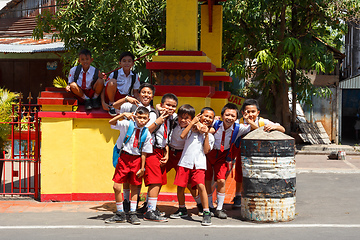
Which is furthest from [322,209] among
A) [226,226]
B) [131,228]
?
[131,228]

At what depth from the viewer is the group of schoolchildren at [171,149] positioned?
630cm

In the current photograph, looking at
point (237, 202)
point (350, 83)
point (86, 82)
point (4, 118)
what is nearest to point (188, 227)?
point (237, 202)

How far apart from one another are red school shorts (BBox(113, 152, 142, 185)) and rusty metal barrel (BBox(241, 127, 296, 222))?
4.64 ft

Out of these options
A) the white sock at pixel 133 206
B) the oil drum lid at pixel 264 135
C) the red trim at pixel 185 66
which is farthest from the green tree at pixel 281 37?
the white sock at pixel 133 206

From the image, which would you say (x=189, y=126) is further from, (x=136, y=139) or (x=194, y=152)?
(x=136, y=139)

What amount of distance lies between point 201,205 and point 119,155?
1363mm

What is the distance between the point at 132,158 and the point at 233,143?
4.77ft

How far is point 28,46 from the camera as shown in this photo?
17.7m

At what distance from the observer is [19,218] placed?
656cm

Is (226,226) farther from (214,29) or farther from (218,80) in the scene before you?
(214,29)

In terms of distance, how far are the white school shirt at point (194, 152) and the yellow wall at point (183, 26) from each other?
5.81ft

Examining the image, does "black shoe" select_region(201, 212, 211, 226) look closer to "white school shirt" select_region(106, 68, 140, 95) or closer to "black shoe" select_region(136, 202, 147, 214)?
"black shoe" select_region(136, 202, 147, 214)

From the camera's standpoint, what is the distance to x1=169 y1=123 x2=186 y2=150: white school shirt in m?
6.60

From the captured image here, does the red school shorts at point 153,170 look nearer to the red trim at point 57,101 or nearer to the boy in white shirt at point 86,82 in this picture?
the boy in white shirt at point 86,82
